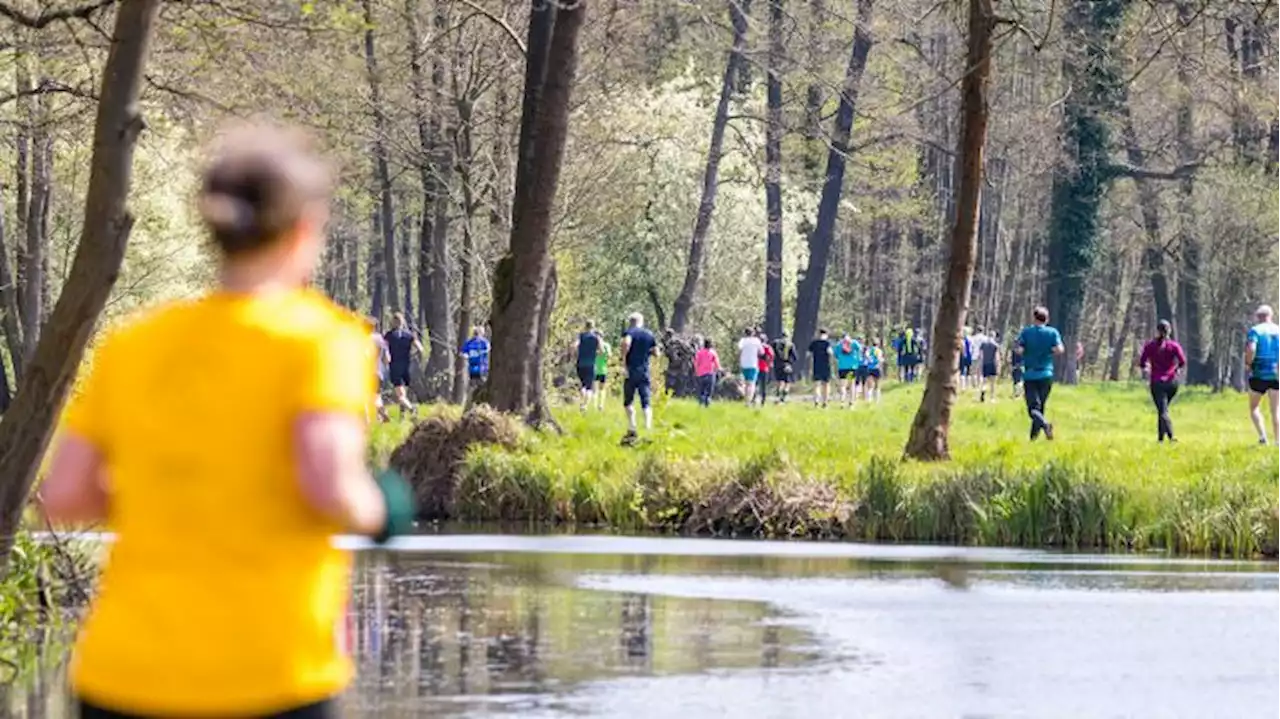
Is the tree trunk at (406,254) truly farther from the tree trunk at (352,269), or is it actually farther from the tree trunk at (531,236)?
the tree trunk at (531,236)

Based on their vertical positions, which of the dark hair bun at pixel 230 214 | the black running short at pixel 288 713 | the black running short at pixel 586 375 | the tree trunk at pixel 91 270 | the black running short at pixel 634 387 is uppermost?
the black running short at pixel 586 375

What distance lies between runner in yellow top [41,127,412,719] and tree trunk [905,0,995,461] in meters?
22.0

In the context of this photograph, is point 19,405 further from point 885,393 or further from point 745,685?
point 885,393

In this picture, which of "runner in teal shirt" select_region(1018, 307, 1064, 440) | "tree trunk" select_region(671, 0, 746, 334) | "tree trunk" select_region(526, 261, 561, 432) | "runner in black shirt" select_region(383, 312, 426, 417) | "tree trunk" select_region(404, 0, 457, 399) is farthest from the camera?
"tree trunk" select_region(671, 0, 746, 334)

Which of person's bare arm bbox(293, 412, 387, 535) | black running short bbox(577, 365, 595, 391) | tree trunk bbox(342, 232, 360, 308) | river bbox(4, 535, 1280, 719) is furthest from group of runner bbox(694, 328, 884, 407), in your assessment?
person's bare arm bbox(293, 412, 387, 535)

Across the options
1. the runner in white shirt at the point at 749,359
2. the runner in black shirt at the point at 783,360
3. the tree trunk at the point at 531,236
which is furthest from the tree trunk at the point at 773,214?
the tree trunk at the point at 531,236

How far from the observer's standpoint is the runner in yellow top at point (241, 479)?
4.50 metres

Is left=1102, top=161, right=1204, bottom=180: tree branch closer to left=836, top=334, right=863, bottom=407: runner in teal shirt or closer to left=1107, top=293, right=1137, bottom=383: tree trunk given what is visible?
left=836, top=334, right=863, bottom=407: runner in teal shirt

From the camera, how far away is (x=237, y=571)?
4.55 meters

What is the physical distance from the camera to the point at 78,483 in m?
4.81

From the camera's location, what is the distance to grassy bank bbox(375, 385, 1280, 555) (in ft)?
75.8

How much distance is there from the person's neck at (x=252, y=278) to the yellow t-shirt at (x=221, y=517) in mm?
16

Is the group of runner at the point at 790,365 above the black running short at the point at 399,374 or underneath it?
above

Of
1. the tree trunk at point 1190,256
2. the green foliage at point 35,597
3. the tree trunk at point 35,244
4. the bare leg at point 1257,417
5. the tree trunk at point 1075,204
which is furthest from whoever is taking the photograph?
the tree trunk at point 1190,256
